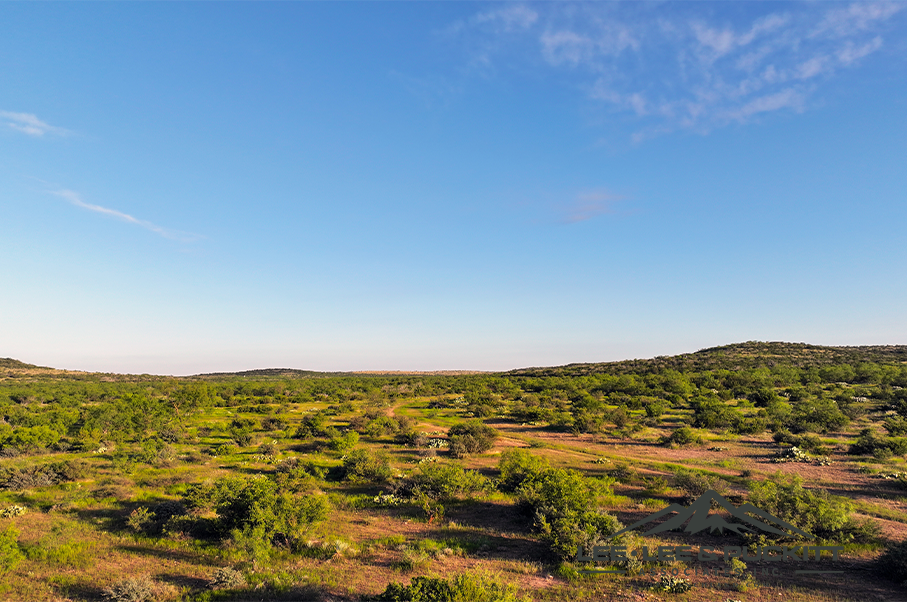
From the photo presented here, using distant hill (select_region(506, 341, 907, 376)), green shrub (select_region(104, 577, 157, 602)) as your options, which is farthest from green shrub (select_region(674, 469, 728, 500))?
distant hill (select_region(506, 341, 907, 376))

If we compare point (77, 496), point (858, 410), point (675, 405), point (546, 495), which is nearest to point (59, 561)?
point (77, 496)

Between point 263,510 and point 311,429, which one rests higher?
point 263,510

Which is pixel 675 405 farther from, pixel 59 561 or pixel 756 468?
pixel 59 561

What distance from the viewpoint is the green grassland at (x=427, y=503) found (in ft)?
56.1

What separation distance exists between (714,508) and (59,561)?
1492 inches

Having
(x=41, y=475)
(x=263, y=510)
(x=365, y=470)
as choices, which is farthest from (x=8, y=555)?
(x=365, y=470)

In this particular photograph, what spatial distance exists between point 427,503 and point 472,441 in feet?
52.9

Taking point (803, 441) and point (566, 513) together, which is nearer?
point (566, 513)

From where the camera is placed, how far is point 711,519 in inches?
955

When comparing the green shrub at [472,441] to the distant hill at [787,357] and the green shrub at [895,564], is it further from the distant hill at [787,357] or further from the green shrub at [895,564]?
the distant hill at [787,357]

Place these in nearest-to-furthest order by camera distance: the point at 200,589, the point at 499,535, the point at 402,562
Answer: the point at 200,589, the point at 402,562, the point at 499,535

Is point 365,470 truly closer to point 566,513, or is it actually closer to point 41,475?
point 566,513

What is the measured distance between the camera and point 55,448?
140ft

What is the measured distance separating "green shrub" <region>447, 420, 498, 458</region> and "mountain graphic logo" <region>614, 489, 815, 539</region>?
19082 mm
